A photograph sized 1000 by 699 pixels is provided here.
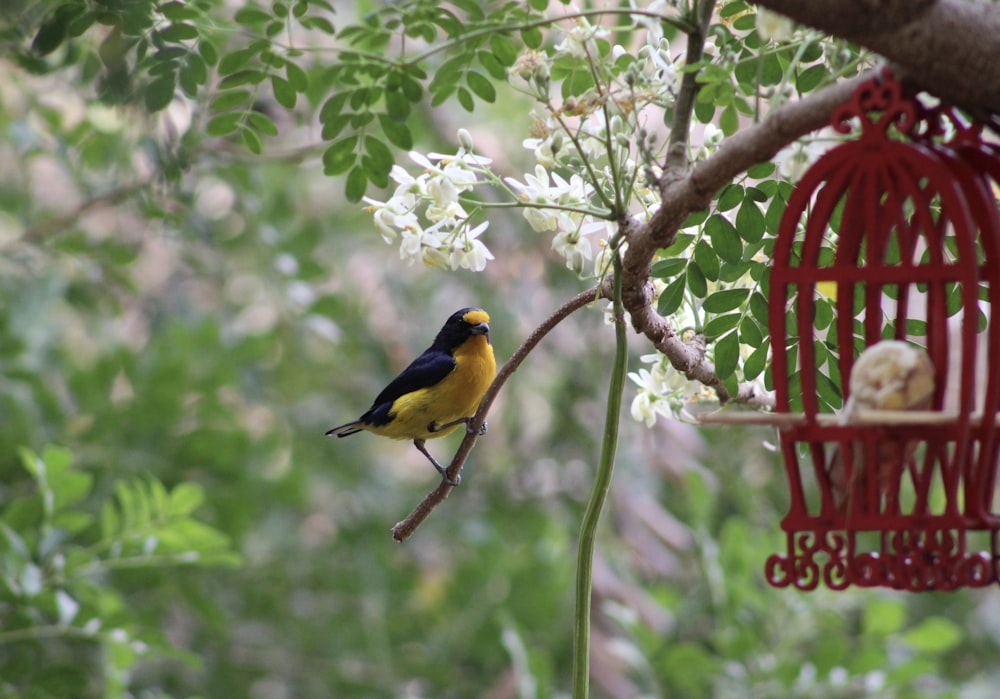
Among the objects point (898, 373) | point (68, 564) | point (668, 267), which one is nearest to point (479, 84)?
point (668, 267)

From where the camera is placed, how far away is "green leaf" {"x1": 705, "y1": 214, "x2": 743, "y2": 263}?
1.32 m

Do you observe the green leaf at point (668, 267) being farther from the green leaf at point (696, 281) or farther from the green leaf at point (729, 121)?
the green leaf at point (729, 121)

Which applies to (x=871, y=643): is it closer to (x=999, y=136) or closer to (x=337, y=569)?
(x=337, y=569)

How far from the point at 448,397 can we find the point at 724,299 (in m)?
0.80

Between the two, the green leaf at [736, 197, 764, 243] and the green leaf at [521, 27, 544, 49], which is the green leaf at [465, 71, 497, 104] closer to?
the green leaf at [521, 27, 544, 49]

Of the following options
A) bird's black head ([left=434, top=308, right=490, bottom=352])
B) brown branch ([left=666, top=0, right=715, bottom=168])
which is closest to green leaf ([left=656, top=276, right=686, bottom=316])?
brown branch ([left=666, top=0, right=715, bottom=168])

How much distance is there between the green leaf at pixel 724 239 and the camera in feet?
4.33

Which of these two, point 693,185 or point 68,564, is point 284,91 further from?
point 68,564

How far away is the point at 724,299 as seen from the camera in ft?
4.55

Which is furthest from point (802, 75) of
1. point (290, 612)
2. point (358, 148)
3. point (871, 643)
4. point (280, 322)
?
point (290, 612)

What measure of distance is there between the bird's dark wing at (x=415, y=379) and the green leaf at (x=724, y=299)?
Result: 0.77 m

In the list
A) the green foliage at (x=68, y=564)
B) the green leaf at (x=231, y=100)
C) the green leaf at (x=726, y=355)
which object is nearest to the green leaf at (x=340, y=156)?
the green leaf at (x=231, y=100)

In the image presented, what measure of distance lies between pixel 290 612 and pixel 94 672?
1.20 meters

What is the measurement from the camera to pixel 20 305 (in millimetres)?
2713
